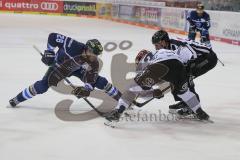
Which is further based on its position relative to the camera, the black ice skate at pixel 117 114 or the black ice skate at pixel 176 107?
the black ice skate at pixel 176 107

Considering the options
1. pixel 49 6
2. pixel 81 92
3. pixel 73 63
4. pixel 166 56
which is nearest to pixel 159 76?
pixel 166 56

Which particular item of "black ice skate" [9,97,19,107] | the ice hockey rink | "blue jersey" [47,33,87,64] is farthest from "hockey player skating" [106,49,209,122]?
"black ice skate" [9,97,19,107]

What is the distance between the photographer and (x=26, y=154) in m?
4.55

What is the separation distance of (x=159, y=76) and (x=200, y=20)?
20.8ft

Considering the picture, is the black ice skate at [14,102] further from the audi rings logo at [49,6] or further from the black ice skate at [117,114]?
the audi rings logo at [49,6]

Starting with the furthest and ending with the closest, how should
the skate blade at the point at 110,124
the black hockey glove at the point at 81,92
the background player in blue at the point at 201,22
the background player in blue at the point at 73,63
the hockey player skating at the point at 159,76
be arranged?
1. the background player in blue at the point at 201,22
2. the background player in blue at the point at 73,63
3. the black hockey glove at the point at 81,92
4. the skate blade at the point at 110,124
5. the hockey player skating at the point at 159,76

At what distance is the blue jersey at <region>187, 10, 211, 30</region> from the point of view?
11516mm

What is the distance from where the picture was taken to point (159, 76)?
5.57 m

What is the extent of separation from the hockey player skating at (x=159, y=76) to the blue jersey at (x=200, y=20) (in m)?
5.95

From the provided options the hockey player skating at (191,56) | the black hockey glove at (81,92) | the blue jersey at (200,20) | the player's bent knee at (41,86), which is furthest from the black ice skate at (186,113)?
the blue jersey at (200,20)

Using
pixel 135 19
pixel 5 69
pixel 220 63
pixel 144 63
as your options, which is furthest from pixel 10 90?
pixel 135 19

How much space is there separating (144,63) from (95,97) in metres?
1.70

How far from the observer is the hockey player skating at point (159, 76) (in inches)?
217

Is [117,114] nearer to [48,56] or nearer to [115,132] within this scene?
[115,132]
